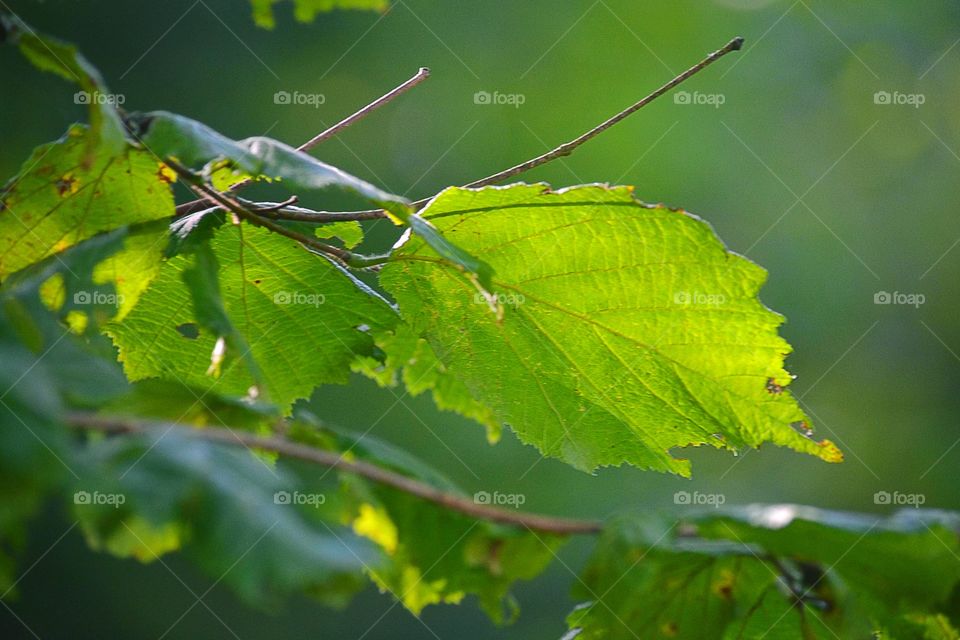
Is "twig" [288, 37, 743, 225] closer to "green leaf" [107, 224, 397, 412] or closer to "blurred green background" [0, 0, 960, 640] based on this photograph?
"green leaf" [107, 224, 397, 412]

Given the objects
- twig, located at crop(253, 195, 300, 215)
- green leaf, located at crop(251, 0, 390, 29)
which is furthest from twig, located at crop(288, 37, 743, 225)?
green leaf, located at crop(251, 0, 390, 29)

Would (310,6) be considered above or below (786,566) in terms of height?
above

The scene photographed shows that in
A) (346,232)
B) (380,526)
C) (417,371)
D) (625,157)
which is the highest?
(625,157)

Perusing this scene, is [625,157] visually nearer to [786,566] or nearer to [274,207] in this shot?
[274,207]

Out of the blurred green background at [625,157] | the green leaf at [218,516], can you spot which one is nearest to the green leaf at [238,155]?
the green leaf at [218,516]

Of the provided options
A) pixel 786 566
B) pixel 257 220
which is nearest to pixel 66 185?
pixel 257 220

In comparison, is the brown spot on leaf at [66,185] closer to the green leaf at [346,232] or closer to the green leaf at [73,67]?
the green leaf at [73,67]

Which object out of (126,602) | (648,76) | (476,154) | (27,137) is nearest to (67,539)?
(126,602)
